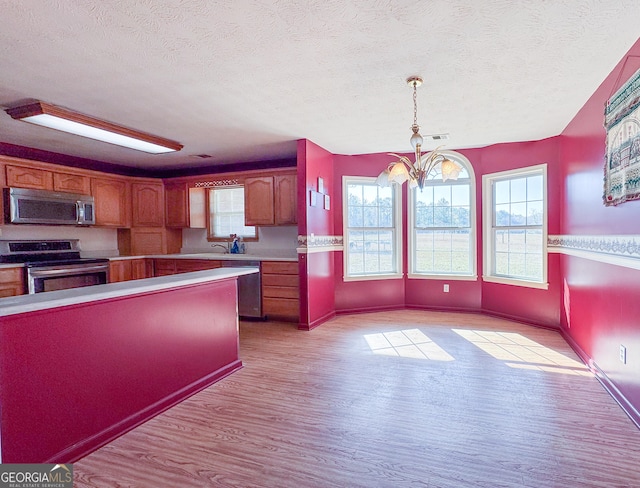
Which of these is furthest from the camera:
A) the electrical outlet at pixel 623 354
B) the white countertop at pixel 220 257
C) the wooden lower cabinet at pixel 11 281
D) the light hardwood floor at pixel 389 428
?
the white countertop at pixel 220 257

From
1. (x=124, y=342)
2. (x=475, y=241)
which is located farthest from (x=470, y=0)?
(x=475, y=241)

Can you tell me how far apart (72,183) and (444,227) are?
5.28 metres

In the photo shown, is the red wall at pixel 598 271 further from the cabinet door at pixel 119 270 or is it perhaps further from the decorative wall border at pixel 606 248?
the cabinet door at pixel 119 270

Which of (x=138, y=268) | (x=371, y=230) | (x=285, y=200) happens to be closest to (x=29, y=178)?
(x=138, y=268)

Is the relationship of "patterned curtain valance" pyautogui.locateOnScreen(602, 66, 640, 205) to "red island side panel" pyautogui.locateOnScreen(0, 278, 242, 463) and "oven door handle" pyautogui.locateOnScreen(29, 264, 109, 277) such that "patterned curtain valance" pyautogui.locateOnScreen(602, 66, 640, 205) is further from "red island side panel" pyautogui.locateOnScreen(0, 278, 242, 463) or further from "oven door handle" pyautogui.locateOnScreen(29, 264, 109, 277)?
"oven door handle" pyautogui.locateOnScreen(29, 264, 109, 277)

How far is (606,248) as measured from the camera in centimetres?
267

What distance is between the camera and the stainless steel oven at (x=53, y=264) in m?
4.23

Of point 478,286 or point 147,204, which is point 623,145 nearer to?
point 478,286

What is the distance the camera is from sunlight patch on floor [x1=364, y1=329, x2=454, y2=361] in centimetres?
345

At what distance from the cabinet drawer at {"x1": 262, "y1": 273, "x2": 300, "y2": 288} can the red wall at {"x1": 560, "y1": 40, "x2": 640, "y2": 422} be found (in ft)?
10.1

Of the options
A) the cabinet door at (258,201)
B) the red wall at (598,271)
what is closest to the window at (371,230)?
the cabinet door at (258,201)

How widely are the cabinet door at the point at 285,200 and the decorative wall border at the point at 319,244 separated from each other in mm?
532

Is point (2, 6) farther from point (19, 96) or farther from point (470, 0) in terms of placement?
point (470, 0)

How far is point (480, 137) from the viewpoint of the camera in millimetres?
4348
